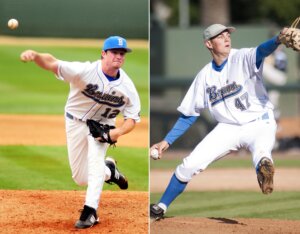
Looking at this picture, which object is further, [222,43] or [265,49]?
[222,43]

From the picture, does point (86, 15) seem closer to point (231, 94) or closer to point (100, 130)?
point (100, 130)

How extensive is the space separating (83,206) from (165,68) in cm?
1162

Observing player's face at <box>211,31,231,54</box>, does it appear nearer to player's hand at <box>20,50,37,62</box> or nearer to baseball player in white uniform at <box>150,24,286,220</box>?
baseball player in white uniform at <box>150,24,286,220</box>

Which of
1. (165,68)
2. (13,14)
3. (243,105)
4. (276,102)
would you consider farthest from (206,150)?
(165,68)

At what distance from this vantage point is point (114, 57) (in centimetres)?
578

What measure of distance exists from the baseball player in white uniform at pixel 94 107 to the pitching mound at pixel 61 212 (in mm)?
151

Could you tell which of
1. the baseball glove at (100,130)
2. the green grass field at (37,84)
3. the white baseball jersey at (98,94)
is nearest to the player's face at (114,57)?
the white baseball jersey at (98,94)

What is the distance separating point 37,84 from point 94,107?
714 cm

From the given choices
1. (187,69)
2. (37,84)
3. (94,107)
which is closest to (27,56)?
(94,107)

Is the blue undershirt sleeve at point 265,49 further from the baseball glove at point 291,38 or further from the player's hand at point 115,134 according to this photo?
the player's hand at point 115,134

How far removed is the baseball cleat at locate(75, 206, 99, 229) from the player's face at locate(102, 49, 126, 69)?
Answer: 1.07 meters

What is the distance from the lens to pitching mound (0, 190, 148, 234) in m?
5.88

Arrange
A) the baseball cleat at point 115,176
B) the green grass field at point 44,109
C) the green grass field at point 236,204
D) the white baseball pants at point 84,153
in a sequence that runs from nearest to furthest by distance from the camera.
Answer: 1. the white baseball pants at point 84,153
2. the baseball cleat at point 115,176
3. the green grass field at point 44,109
4. the green grass field at point 236,204

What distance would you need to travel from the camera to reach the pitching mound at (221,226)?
6271 millimetres
